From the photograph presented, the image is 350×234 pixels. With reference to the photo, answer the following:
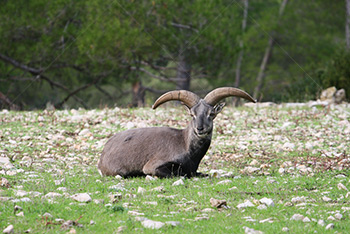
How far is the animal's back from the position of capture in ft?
34.1

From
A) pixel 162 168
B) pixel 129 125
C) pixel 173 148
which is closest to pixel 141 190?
pixel 162 168

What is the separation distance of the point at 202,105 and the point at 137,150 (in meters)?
1.63

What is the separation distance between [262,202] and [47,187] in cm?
350

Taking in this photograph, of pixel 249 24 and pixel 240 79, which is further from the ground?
pixel 249 24

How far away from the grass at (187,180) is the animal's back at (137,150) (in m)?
0.48

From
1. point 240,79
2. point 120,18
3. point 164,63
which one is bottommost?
point 240,79

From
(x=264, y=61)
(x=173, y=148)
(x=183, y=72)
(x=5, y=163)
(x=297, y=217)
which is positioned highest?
(x=297, y=217)

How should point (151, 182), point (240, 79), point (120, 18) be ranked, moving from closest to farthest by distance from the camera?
point (151, 182)
point (120, 18)
point (240, 79)

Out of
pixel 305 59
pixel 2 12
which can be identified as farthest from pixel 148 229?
pixel 305 59

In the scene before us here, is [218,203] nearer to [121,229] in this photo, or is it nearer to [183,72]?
[121,229]

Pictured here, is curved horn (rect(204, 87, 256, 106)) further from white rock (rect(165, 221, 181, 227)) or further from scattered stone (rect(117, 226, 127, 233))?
scattered stone (rect(117, 226, 127, 233))

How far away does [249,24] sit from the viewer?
47781mm

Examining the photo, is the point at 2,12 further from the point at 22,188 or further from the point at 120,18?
the point at 22,188

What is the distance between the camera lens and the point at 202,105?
10.2 m
